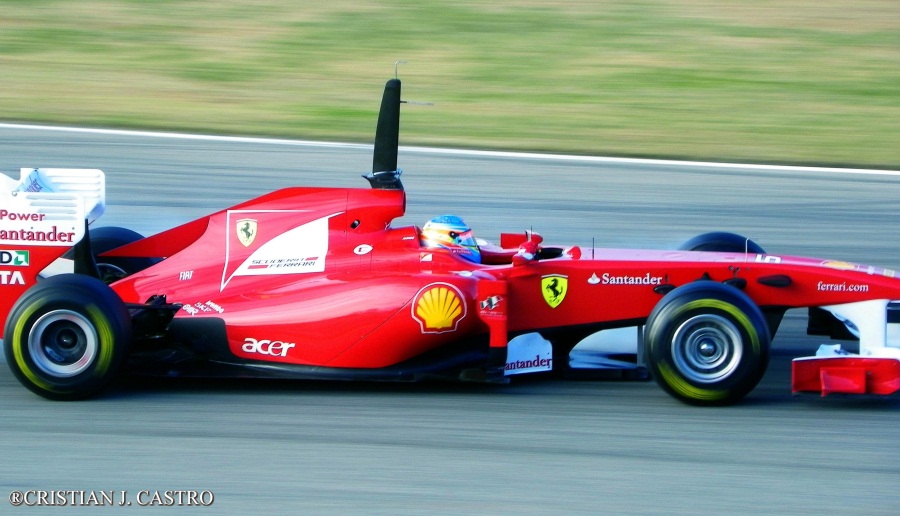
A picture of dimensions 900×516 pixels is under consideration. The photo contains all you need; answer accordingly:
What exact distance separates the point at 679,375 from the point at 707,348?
0.19 metres

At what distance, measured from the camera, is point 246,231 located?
20.6 feet

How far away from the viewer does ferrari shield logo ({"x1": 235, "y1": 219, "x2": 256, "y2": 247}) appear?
20.6 feet

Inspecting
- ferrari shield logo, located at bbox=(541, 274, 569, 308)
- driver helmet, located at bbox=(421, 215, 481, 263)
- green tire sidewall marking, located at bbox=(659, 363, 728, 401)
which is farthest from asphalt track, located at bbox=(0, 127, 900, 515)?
driver helmet, located at bbox=(421, 215, 481, 263)

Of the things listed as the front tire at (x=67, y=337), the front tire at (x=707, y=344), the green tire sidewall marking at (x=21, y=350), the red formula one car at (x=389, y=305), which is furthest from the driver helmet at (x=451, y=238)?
the green tire sidewall marking at (x=21, y=350)

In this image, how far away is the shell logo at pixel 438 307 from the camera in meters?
5.81

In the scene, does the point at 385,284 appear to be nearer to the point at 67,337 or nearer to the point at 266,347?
the point at 266,347

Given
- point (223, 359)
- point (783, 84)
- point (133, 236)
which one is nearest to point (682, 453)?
point (223, 359)

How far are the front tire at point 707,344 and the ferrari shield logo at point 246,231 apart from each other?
223 centimetres

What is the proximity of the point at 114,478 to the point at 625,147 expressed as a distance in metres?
8.63

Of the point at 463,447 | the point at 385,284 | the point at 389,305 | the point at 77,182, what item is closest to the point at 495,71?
the point at 77,182

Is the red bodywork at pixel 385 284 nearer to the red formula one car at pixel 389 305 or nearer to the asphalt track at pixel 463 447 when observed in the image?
the red formula one car at pixel 389 305

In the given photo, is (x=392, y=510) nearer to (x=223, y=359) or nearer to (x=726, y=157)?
(x=223, y=359)

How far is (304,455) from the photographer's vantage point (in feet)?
16.6

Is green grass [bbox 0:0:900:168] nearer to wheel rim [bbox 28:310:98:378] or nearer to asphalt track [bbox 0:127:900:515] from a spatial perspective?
asphalt track [bbox 0:127:900:515]
